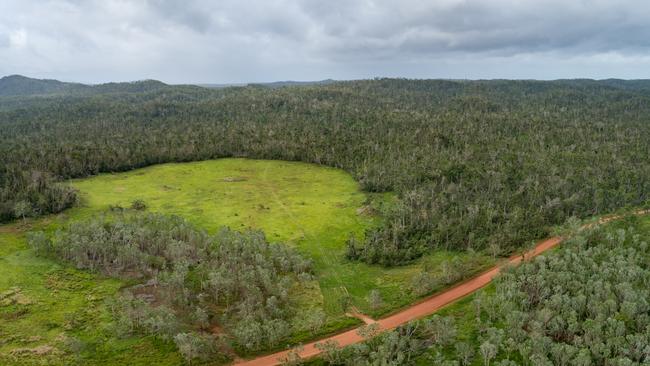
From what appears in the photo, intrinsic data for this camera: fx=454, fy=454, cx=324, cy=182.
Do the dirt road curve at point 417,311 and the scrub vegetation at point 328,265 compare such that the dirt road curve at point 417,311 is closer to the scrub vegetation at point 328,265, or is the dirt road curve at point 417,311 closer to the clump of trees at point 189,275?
the scrub vegetation at point 328,265

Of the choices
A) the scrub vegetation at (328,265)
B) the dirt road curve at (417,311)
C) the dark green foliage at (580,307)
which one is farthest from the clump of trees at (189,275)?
the dark green foliage at (580,307)

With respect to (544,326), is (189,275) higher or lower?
lower

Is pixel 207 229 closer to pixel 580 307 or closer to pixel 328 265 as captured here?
pixel 328 265

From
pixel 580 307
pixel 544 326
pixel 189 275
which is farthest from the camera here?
pixel 189 275

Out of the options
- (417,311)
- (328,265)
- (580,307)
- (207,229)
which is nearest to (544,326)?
(580,307)

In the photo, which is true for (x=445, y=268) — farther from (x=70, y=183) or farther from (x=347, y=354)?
(x=70, y=183)

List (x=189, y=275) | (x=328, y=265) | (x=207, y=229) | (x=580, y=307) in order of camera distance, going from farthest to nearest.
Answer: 1. (x=207, y=229)
2. (x=328, y=265)
3. (x=189, y=275)
4. (x=580, y=307)
